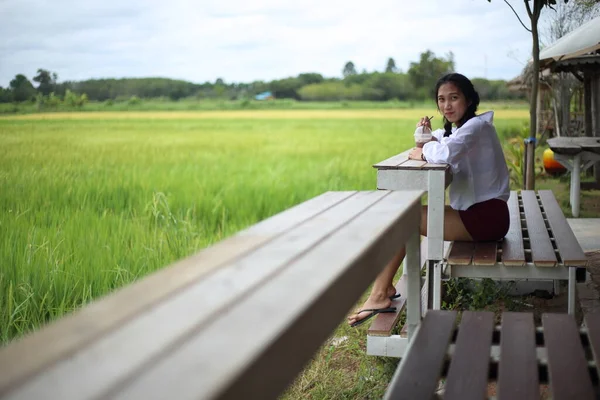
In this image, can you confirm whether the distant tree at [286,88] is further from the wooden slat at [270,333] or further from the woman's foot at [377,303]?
the wooden slat at [270,333]

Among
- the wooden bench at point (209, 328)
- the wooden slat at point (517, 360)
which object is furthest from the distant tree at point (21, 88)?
the wooden bench at point (209, 328)

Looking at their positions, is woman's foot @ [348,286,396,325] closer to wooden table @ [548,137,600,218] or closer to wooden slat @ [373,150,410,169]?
wooden slat @ [373,150,410,169]

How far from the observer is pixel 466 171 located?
9.98ft

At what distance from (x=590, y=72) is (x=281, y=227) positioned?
328 inches

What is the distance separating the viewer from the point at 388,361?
9.82 ft

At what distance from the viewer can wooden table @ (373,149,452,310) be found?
2.70 metres

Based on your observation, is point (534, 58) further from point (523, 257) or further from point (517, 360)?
point (517, 360)

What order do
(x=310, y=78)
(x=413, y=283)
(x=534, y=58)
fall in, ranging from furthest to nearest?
(x=310, y=78)
(x=534, y=58)
(x=413, y=283)

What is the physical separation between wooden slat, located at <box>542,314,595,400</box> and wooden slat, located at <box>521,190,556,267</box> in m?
0.95

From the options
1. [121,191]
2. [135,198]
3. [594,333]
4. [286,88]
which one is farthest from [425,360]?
[286,88]

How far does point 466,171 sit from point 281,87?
1345cm

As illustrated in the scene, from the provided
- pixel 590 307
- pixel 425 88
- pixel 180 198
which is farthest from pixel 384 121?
pixel 590 307

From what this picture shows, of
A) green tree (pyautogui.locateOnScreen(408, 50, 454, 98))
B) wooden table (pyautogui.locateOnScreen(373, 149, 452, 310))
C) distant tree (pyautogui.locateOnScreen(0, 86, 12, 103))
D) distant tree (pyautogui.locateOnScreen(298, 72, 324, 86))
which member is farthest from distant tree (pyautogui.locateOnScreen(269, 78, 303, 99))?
wooden table (pyautogui.locateOnScreen(373, 149, 452, 310))

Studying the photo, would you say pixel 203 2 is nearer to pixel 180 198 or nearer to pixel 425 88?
pixel 425 88
